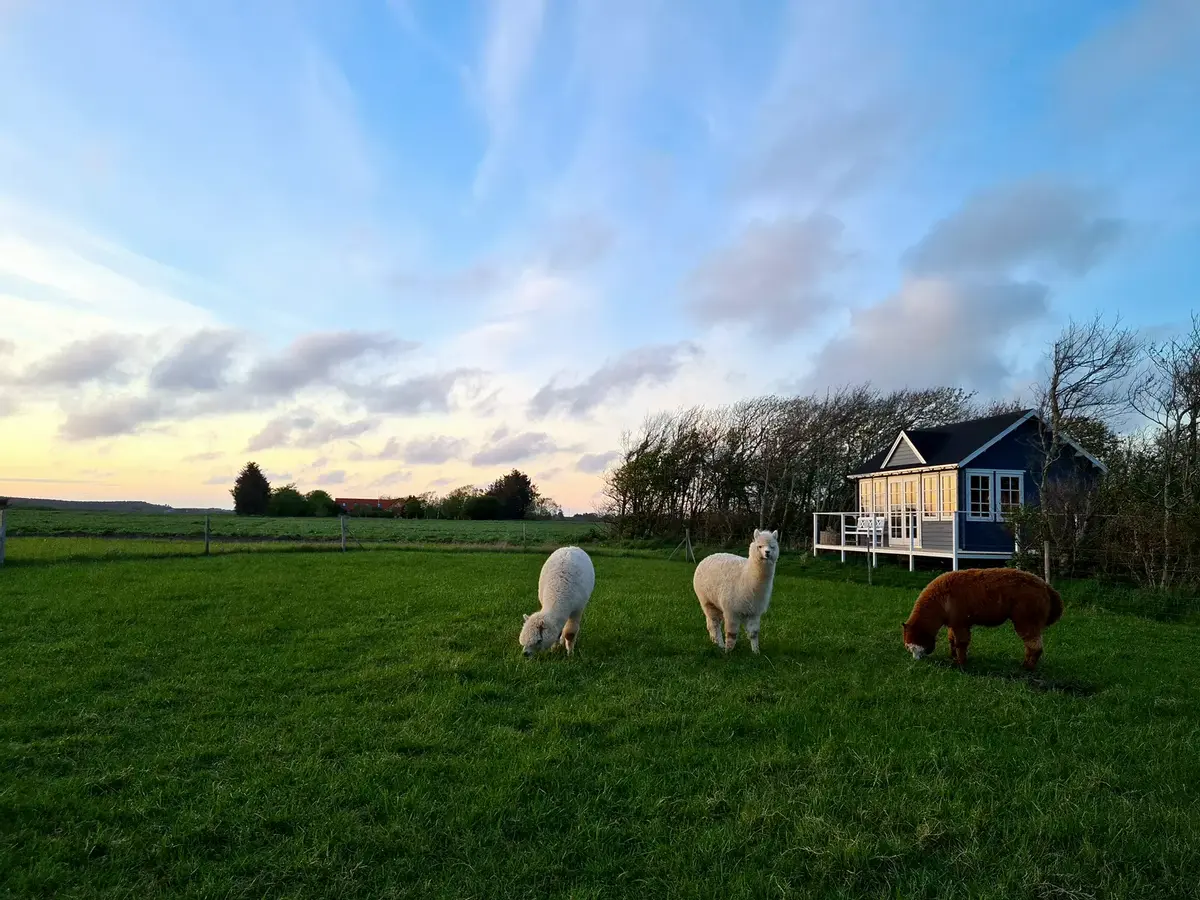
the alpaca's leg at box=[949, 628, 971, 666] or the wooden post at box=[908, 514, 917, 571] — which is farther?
the wooden post at box=[908, 514, 917, 571]

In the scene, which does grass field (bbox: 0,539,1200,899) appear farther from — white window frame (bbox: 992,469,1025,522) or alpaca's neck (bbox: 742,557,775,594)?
white window frame (bbox: 992,469,1025,522)

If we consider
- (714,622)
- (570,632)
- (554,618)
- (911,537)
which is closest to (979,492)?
(911,537)

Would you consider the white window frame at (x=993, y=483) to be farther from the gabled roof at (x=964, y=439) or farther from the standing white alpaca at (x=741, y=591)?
the standing white alpaca at (x=741, y=591)

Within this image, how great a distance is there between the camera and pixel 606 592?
14945 millimetres

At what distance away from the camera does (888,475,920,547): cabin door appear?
23859mm

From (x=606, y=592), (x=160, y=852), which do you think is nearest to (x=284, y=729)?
(x=160, y=852)

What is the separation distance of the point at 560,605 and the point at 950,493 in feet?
59.7

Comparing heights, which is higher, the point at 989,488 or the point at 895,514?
the point at 989,488

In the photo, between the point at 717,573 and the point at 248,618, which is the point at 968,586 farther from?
the point at 248,618

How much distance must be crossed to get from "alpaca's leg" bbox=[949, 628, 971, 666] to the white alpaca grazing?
4492 millimetres

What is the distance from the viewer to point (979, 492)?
891 inches

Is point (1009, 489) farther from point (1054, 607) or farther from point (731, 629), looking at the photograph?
point (731, 629)

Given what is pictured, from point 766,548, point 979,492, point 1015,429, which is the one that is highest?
point 1015,429

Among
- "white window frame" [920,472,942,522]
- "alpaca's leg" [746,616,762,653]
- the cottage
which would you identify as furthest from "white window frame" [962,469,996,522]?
"alpaca's leg" [746,616,762,653]
